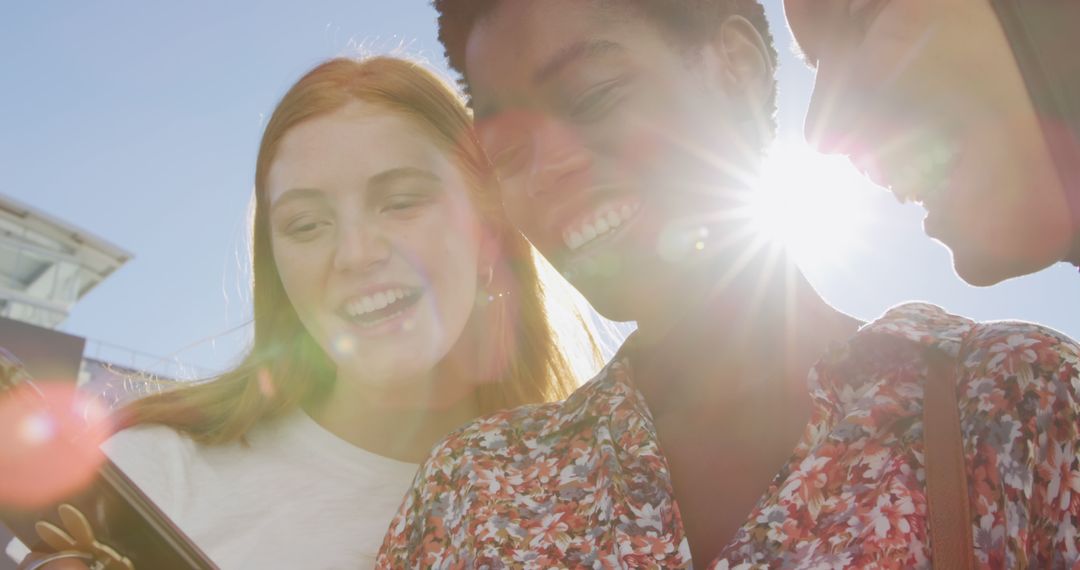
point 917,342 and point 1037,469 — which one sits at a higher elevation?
point 917,342

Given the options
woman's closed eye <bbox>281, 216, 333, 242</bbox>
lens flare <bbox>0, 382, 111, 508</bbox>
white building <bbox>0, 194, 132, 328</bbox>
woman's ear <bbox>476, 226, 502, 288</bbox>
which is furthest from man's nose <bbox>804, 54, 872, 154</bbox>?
white building <bbox>0, 194, 132, 328</bbox>

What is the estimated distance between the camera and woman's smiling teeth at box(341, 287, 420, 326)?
3412 millimetres

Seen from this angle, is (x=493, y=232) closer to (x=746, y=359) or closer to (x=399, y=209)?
(x=399, y=209)

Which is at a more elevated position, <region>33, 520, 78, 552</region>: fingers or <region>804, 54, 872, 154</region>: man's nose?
<region>804, 54, 872, 154</region>: man's nose

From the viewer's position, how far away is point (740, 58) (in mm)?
2633

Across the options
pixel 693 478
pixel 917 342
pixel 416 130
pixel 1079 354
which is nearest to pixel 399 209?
pixel 416 130

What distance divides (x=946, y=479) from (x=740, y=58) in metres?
1.40

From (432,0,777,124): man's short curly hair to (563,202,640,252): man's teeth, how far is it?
20.5 inches

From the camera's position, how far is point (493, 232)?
3.92 metres

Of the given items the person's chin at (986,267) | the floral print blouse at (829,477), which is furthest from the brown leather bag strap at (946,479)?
the person's chin at (986,267)

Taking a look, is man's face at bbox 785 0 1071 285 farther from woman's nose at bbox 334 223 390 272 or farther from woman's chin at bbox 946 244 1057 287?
woman's nose at bbox 334 223 390 272

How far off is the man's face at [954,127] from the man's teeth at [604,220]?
1.83 feet

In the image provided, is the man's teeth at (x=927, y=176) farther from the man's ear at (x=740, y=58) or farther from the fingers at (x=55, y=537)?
the fingers at (x=55, y=537)

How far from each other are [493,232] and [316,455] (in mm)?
1166
